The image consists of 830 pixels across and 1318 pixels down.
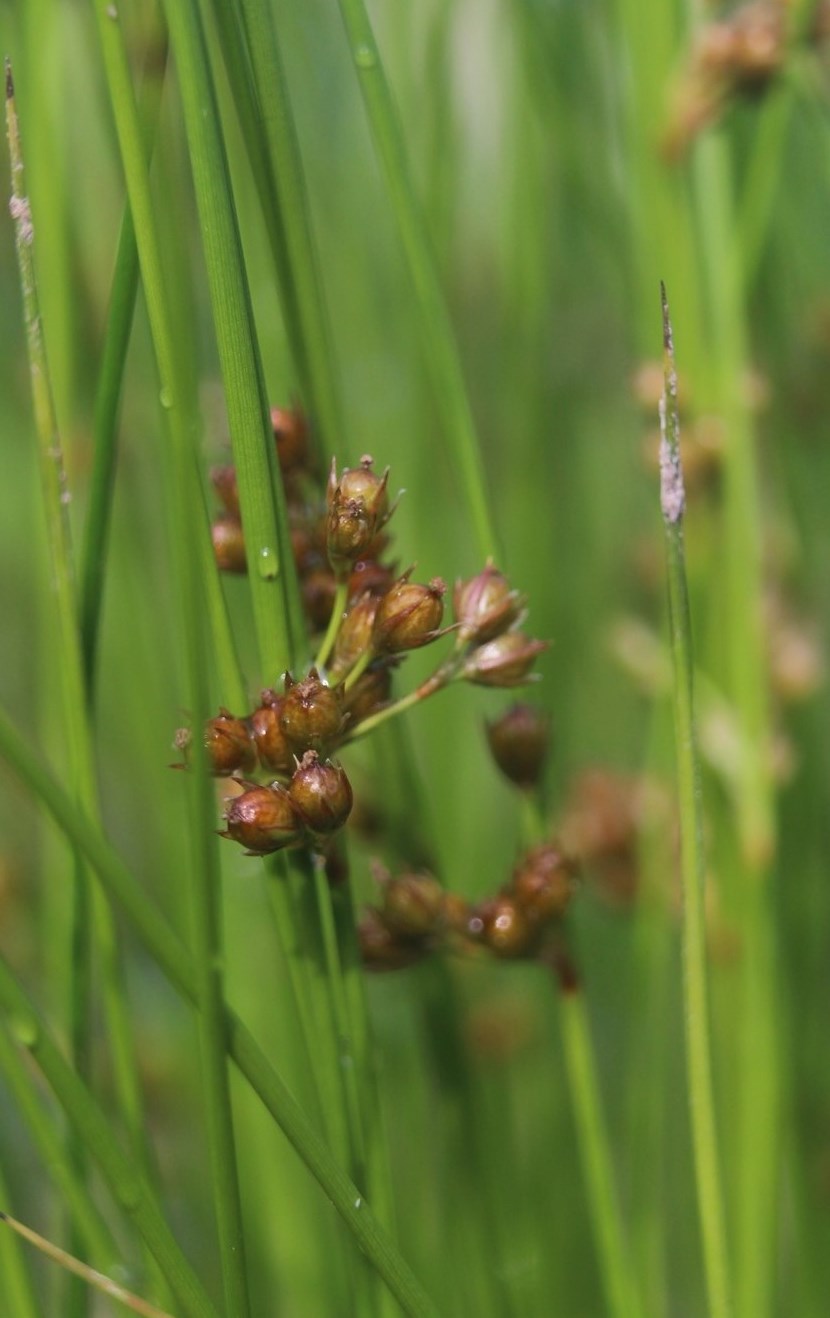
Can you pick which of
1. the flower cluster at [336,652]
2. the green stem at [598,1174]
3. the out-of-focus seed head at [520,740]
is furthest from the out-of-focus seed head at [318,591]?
the green stem at [598,1174]

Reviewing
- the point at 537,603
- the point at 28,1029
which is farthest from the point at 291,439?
the point at 537,603

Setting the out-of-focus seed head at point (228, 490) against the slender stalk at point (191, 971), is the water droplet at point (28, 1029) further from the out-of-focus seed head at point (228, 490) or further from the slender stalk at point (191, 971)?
the out-of-focus seed head at point (228, 490)

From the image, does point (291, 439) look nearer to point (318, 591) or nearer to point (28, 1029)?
point (318, 591)

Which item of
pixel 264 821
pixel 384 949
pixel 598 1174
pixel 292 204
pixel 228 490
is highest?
pixel 292 204

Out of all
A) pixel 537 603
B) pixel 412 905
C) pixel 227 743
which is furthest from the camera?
pixel 537 603

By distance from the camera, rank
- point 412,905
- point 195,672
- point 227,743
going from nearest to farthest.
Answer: point 195,672 → point 227,743 → point 412,905

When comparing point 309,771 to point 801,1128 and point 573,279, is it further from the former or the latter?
point 573,279

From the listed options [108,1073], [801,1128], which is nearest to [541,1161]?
[801,1128]
